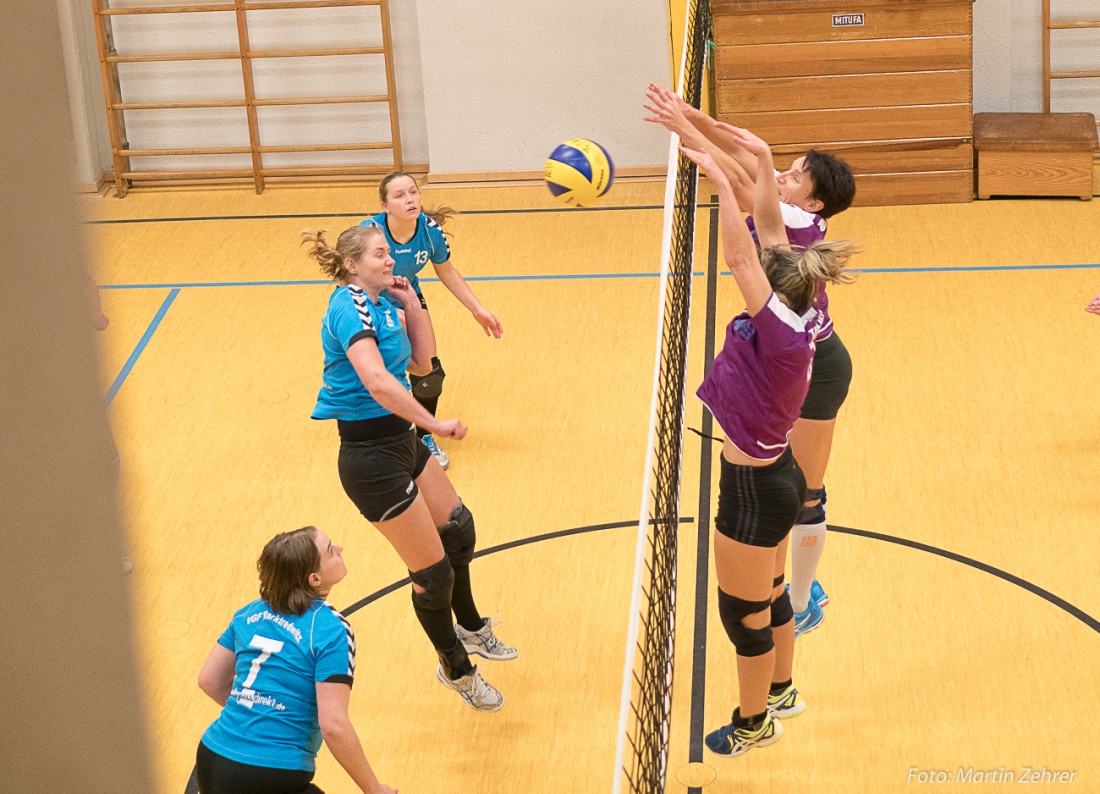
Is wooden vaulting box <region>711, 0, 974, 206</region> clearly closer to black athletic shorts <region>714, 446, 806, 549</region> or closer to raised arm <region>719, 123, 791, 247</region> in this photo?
raised arm <region>719, 123, 791, 247</region>

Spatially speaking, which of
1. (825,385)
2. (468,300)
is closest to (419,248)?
(468,300)

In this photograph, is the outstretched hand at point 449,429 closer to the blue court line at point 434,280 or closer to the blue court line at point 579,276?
the blue court line at point 579,276

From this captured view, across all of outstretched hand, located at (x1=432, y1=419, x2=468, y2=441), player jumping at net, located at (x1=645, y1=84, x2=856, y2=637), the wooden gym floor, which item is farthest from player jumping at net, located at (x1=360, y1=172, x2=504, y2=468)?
outstretched hand, located at (x1=432, y1=419, x2=468, y2=441)

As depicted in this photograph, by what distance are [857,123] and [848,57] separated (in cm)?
50

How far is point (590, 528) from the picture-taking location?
5777 millimetres

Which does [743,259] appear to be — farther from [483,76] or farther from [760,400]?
[483,76]

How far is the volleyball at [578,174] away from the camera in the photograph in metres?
6.07

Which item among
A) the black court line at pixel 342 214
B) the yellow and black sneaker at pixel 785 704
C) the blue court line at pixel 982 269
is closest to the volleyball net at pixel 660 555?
the yellow and black sneaker at pixel 785 704

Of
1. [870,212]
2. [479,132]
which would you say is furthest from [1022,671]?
[479,132]

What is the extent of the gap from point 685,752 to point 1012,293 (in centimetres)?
481

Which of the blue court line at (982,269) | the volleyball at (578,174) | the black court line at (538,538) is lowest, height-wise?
the black court line at (538,538)

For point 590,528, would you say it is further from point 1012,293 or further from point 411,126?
Answer: point 411,126

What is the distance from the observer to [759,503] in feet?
12.3

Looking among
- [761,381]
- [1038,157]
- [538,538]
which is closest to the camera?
[761,381]
